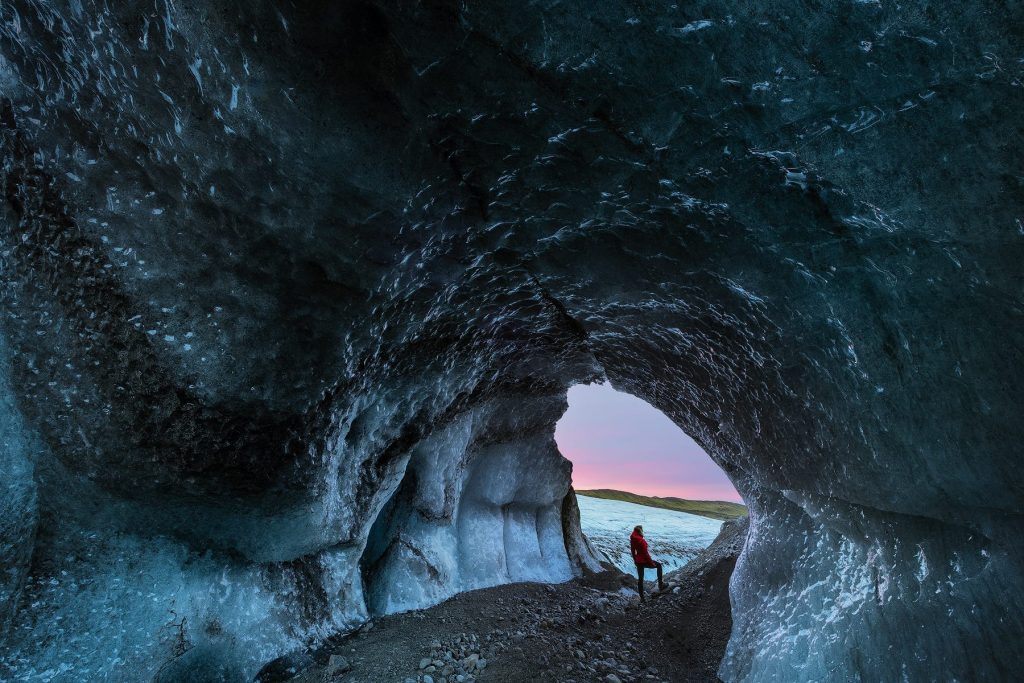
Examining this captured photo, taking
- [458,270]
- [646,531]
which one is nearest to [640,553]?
[458,270]

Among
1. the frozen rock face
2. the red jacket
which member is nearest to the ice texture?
the red jacket

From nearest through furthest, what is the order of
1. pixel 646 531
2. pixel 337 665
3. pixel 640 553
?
1. pixel 337 665
2. pixel 640 553
3. pixel 646 531

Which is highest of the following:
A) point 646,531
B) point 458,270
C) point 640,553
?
point 458,270

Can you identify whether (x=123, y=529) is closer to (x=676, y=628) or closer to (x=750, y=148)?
(x=750, y=148)

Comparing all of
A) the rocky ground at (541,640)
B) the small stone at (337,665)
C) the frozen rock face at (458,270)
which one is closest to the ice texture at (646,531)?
the rocky ground at (541,640)

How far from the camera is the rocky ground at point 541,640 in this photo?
4816 millimetres

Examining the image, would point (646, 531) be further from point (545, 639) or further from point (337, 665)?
point (337, 665)

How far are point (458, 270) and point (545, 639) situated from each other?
449 cm

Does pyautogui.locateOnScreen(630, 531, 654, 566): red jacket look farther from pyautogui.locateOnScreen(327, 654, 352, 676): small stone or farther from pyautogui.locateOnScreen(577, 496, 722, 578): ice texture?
pyautogui.locateOnScreen(327, 654, 352, 676): small stone

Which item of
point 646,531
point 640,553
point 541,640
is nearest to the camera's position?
point 541,640

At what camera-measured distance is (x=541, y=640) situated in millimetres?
6246

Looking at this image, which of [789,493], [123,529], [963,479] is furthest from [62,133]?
[789,493]

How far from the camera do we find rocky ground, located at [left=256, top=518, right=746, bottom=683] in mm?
4816

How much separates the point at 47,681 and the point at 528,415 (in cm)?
784
